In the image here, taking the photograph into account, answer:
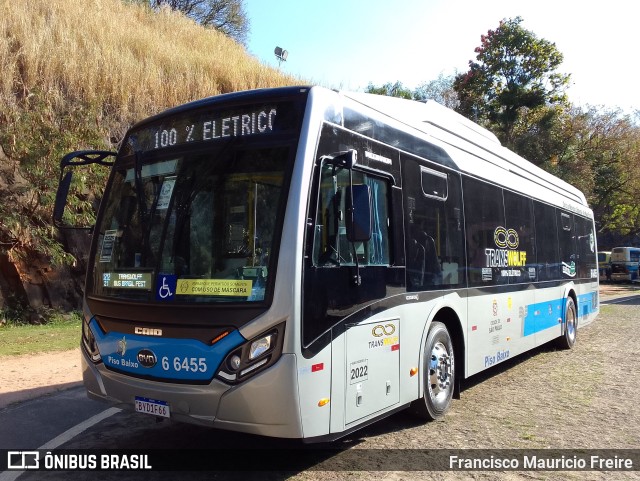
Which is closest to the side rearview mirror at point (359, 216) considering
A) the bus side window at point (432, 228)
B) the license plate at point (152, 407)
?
the bus side window at point (432, 228)

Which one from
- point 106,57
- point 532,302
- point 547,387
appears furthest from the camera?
point 106,57

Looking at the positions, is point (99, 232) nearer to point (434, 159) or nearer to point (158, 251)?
point (158, 251)

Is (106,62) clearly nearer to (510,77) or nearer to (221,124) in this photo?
(221,124)

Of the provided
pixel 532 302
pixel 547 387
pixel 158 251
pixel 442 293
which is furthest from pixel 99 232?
pixel 532 302

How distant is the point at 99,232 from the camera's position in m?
5.36

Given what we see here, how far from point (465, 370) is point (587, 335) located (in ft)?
27.2

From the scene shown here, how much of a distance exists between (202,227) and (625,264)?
41548 mm

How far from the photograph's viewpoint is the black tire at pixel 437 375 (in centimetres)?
594

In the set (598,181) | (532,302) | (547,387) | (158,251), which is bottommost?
(547,387)

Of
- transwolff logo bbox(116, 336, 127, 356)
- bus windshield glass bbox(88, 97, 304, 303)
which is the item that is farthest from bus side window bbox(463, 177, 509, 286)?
transwolff logo bbox(116, 336, 127, 356)

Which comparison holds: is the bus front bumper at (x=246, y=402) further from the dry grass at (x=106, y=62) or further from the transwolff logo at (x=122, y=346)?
the dry grass at (x=106, y=62)

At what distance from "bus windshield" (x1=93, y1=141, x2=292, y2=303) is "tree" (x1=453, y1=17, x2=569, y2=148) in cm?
2473

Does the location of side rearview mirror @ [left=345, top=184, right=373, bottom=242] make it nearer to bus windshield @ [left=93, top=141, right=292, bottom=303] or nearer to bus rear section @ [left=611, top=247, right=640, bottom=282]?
bus windshield @ [left=93, top=141, right=292, bottom=303]

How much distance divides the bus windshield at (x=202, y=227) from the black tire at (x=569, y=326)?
860cm
